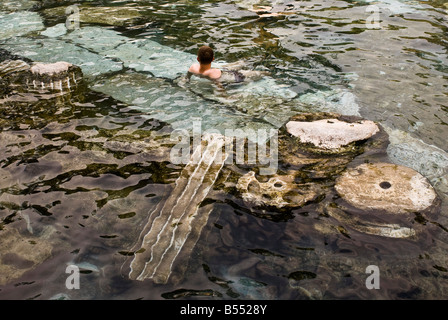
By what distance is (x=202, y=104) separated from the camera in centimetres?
536

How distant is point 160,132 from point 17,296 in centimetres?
251

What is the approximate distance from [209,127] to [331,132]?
5.00ft

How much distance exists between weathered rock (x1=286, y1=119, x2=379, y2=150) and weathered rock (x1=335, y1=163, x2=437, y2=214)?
49 centimetres

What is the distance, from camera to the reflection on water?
2.86 metres

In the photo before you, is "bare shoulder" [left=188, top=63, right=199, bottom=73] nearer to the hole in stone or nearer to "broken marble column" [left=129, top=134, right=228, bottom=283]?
"broken marble column" [left=129, top=134, right=228, bottom=283]

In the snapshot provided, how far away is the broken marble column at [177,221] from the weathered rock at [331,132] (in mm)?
968

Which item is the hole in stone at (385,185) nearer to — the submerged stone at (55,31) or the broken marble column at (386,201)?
the broken marble column at (386,201)

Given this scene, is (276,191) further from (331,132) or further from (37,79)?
(37,79)

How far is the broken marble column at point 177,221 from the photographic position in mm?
2940

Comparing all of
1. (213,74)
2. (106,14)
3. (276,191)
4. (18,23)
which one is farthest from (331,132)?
(18,23)

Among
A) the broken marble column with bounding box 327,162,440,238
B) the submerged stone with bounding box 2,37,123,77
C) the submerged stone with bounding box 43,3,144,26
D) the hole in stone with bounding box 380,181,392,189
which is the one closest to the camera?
the broken marble column with bounding box 327,162,440,238

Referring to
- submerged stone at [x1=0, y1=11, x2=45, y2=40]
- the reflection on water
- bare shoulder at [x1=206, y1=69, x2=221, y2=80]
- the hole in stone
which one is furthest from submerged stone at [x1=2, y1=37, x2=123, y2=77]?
the hole in stone

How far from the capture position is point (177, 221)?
10.9 feet

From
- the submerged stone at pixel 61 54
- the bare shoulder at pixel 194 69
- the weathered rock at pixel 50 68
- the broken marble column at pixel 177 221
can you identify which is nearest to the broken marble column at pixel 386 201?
the broken marble column at pixel 177 221
